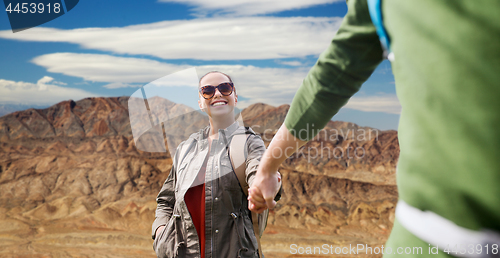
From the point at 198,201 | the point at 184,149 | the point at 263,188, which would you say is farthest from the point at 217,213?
the point at 263,188

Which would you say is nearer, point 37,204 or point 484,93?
point 484,93

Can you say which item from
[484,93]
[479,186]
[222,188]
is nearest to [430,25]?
[484,93]

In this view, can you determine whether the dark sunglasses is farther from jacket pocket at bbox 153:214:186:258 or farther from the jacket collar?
jacket pocket at bbox 153:214:186:258

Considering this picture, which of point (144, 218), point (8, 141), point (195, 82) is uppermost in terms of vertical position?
point (195, 82)

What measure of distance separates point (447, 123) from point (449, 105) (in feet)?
0.08

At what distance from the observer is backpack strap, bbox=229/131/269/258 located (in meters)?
1.83

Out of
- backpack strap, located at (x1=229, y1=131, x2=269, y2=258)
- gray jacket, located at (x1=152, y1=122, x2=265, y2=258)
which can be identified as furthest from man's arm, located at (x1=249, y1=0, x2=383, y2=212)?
backpack strap, located at (x1=229, y1=131, x2=269, y2=258)

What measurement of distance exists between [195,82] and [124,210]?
35.5ft

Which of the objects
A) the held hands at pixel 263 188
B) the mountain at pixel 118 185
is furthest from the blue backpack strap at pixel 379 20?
the mountain at pixel 118 185

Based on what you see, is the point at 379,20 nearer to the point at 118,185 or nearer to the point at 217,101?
the point at 217,101

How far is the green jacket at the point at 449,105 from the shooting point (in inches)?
18.8

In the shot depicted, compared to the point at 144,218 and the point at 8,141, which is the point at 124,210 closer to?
the point at 144,218

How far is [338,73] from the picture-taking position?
0.70 m

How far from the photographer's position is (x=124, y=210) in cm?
1196
